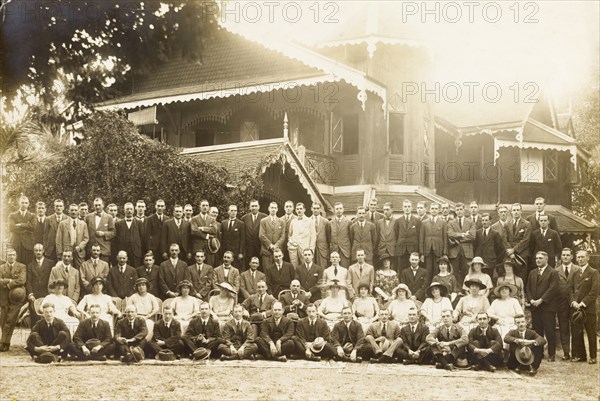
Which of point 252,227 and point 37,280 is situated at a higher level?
point 252,227

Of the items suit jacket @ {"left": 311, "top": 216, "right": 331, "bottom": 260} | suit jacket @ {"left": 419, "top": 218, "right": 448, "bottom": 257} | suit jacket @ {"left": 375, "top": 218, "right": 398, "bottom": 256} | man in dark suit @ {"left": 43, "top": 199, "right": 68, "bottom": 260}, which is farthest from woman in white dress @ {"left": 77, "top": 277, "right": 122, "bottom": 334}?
suit jacket @ {"left": 419, "top": 218, "right": 448, "bottom": 257}

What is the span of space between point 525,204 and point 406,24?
5496 mm

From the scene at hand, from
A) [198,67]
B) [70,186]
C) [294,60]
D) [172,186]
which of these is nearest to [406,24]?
[294,60]

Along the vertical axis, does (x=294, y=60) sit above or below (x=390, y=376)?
above

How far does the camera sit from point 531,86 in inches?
793

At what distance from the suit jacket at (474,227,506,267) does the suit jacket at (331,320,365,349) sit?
2766 millimetres

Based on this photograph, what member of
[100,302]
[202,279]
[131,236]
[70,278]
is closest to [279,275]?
[202,279]

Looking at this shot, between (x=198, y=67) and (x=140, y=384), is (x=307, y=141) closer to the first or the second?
(x=198, y=67)

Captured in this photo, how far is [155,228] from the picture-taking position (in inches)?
472

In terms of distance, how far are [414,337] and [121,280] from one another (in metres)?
4.63

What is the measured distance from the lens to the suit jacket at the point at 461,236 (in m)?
12.1

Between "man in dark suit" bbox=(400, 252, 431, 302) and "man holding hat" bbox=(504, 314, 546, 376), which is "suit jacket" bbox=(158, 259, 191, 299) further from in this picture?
"man holding hat" bbox=(504, 314, 546, 376)

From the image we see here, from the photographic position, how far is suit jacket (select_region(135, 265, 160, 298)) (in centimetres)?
1160

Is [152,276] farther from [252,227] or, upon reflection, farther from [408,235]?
[408,235]
